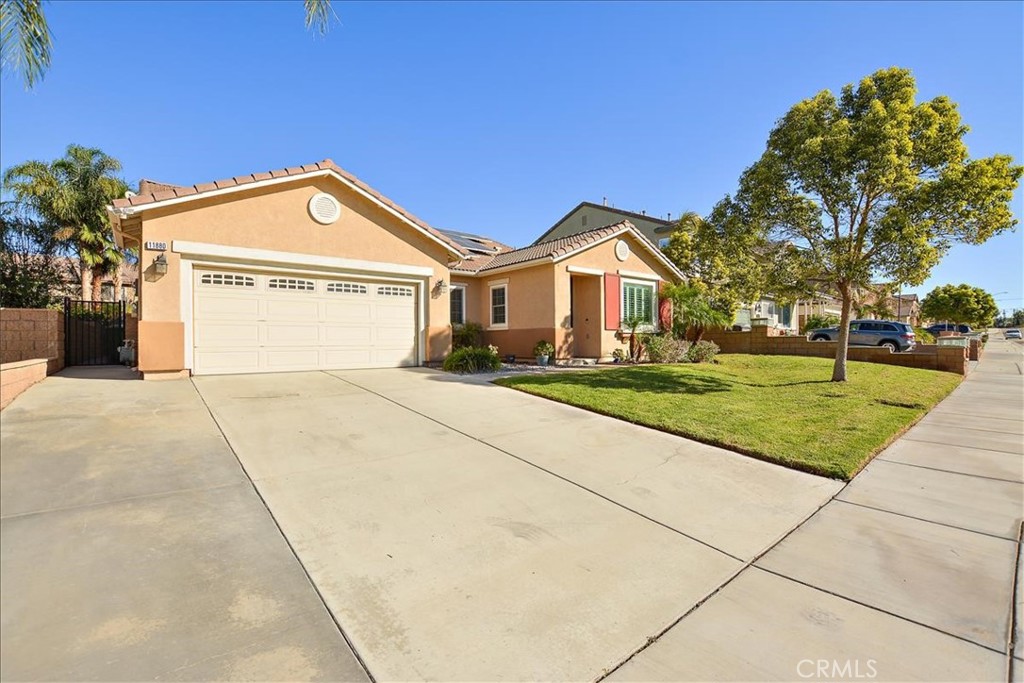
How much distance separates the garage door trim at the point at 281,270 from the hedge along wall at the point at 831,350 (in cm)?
1290

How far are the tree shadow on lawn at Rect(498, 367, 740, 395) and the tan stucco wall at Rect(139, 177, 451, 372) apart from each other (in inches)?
160

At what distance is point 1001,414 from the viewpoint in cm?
812

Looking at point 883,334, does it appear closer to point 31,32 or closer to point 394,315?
point 394,315

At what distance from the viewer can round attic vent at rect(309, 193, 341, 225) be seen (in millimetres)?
11047

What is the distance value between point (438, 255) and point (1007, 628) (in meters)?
12.4

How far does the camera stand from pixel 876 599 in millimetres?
2752

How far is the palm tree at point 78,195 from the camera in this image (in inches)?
658

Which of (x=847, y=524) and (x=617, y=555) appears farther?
(x=847, y=524)

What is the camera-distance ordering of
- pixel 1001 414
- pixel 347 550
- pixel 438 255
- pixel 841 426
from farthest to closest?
pixel 438 255, pixel 1001 414, pixel 841 426, pixel 347 550

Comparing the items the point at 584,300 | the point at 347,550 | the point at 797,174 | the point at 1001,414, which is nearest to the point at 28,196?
the point at 584,300

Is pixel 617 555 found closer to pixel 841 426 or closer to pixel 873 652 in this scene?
pixel 873 652

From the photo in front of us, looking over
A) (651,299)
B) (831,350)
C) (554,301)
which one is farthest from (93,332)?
(831,350)

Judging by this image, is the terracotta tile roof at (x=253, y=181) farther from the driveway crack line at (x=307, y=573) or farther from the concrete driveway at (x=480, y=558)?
the driveway crack line at (x=307, y=573)

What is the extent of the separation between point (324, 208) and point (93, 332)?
8186mm
